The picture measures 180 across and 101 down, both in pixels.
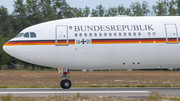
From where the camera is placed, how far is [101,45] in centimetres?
2280

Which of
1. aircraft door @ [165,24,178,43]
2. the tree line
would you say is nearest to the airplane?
aircraft door @ [165,24,178,43]

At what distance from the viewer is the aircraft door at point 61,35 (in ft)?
75.3

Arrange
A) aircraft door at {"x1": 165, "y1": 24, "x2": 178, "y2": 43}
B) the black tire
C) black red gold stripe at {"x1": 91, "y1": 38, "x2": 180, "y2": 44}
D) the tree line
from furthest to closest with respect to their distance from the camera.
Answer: the tree line
the black tire
aircraft door at {"x1": 165, "y1": 24, "x2": 178, "y2": 43}
black red gold stripe at {"x1": 91, "y1": 38, "x2": 180, "y2": 44}

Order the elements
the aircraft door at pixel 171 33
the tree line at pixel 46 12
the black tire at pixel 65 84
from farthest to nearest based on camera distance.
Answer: the tree line at pixel 46 12, the black tire at pixel 65 84, the aircraft door at pixel 171 33

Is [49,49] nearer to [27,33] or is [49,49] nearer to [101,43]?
[27,33]

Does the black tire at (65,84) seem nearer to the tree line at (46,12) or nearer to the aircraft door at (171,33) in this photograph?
the aircraft door at (171,33)

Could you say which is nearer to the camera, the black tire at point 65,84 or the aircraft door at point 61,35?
the aircraft door at point 61,35

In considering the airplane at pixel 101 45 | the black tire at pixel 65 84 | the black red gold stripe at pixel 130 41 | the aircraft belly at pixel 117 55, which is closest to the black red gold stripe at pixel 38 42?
the airplane at pixel 101 45

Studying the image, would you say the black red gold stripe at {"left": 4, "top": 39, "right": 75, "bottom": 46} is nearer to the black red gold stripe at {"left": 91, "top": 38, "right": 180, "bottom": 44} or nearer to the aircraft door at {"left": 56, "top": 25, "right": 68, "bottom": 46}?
the aircraft door at {"left": 56, "top": 25, "right": 68, "bottom": 46}

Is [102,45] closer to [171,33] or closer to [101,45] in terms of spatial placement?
[101,45]

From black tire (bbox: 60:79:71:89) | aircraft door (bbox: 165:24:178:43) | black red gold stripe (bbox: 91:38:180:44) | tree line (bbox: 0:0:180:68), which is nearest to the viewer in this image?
black red gold stripe (bbox: 91:38:180:44)

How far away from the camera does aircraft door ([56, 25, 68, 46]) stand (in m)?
23.0

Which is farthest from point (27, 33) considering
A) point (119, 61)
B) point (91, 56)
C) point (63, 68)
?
point (119, 61)

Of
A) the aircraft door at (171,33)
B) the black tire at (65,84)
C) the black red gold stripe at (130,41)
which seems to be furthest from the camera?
the black tire at (65,84)
